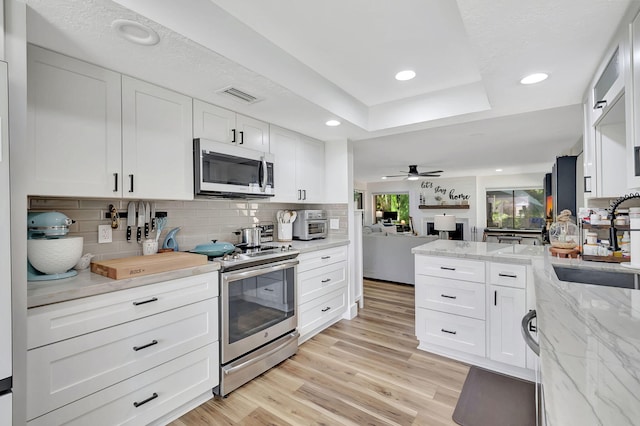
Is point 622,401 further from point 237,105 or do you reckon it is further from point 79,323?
point 237,105

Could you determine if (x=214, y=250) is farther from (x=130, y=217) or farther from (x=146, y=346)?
(x=146, y=346)

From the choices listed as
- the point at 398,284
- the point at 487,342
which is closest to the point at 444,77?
the point at 487,342

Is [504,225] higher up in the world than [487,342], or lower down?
higher up

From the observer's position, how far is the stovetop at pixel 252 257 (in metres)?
2.10

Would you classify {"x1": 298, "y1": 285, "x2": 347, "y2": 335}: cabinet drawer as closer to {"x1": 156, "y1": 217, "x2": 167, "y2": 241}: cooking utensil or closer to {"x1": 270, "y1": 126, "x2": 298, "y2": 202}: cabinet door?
{"x1": 270, "y1": 126, "x2": 298, "y2": 202}: cabinet door

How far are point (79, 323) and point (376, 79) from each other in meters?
2.56

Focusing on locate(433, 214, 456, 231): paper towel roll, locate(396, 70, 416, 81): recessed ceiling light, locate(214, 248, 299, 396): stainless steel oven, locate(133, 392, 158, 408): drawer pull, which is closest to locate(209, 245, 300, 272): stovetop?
locate(214, 248, 299, 396): stainless steel oven

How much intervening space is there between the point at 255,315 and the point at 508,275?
192 cm

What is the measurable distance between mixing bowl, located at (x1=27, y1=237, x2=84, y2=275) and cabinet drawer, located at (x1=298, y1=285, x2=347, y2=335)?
176 cm

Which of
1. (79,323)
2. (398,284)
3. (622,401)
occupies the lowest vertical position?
(398,284)

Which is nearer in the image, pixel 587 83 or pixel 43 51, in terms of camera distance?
pixel 43 51

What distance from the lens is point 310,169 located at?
135 inches

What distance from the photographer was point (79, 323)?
56.5 inches

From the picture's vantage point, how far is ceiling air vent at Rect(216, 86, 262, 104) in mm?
2109
